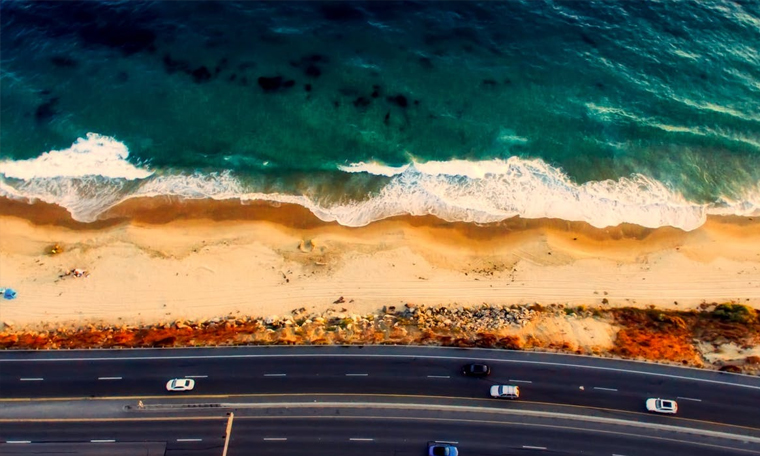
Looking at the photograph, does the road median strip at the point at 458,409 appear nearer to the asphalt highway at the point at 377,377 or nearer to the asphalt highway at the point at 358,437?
the asphalt highway at the point at 358,437

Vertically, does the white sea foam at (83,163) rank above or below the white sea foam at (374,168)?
below

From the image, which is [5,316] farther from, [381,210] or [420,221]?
[420,221]

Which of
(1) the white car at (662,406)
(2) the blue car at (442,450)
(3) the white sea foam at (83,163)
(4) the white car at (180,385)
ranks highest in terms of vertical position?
(3) the white sea foam at (83,163)

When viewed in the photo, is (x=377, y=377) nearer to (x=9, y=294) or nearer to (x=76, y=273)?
(x=76, y=273)

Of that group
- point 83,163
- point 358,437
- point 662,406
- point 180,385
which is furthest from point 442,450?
point 83,163

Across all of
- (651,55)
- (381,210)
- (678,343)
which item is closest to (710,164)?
(651,55)

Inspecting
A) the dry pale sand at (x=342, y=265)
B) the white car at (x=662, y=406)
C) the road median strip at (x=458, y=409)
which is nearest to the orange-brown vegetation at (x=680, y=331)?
the dry pale sand at (x=342, y=265)
